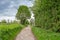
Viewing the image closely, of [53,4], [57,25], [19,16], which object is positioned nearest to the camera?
[57,25]

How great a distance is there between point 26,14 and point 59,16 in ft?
274

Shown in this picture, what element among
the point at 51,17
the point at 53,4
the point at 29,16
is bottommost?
the point at 29,16

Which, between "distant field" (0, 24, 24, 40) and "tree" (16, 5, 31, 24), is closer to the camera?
"distant field" (0, 24, 24, 40)

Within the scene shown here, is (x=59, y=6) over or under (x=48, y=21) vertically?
over

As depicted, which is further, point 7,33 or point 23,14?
point 23,14

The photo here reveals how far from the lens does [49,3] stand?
28250 mm

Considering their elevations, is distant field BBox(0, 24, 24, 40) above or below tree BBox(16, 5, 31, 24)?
above

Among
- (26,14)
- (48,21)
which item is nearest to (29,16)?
(26,14)

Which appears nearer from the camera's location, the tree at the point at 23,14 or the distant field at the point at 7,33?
the distant field at the point at 7,33

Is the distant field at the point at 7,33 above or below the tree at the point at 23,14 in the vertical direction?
above

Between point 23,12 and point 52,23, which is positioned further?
point 23,12

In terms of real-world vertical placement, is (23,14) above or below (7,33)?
below

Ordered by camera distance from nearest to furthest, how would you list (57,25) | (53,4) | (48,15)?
1. (57,25)
2. (53,4)
3. (48,15)

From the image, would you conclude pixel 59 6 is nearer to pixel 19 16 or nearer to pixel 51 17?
pixel 51 17
